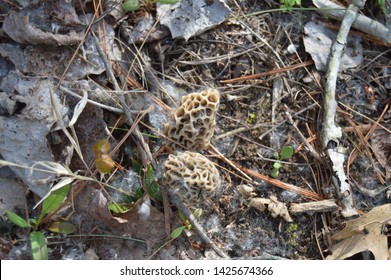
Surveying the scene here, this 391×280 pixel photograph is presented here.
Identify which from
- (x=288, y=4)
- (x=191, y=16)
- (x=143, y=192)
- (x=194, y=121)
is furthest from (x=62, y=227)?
(x=288, y=4)

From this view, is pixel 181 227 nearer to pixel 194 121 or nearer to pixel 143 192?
pixel 143 192

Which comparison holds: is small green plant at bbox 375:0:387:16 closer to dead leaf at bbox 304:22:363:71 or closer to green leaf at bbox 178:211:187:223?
dead leaf at bbox 304:22:363:71

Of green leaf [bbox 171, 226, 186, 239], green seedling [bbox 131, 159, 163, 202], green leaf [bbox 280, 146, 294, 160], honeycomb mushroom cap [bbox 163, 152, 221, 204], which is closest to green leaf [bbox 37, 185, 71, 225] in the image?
green seedling [bbox 131, 159, 163, 202]

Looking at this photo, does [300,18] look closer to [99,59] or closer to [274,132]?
[274,132]

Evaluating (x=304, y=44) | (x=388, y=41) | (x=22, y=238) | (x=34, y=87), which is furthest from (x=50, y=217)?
(x=388, y=41)

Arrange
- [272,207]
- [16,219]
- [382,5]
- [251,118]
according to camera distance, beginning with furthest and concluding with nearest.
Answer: [382,5] < [251,118] < [272,207] < [16,219]

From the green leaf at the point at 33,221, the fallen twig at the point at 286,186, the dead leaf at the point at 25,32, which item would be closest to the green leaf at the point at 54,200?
the green leaf at the point at 33,221
